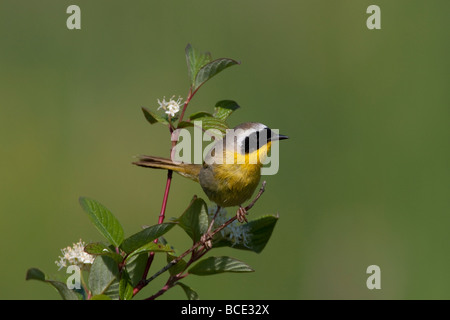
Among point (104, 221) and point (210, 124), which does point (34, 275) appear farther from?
point (210, 124)

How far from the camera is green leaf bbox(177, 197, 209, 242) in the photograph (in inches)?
41.2

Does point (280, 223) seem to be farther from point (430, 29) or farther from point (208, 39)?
point (430, 29)

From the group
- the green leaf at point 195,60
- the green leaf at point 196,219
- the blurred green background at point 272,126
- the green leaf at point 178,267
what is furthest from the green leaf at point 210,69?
the blurred green background at point 272,126

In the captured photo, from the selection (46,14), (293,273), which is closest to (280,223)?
(293,273)

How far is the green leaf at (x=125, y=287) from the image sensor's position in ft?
3.11

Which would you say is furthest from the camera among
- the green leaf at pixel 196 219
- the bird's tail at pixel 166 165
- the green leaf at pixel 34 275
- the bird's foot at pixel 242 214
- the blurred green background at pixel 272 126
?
the blurred green background at pixel 272 126

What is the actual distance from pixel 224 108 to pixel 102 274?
1.36 feet

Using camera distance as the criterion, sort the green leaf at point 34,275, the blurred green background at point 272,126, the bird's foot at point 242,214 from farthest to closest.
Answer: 1. the blurred green background at point 272,126
2. the bird's foot at point 242,214
3. the green leaf at point 34,275

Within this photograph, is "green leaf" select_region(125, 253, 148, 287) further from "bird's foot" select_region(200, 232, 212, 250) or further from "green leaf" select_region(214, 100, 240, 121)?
"green leaf" select_region(214, 100, 240, 121)

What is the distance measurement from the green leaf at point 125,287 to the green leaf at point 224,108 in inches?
14.4

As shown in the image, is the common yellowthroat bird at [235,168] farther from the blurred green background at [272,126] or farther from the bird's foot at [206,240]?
the blurred green background at [272,126]

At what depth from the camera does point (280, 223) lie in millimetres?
3646

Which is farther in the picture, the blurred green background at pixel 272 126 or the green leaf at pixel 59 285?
the blurred green background at pixel 272 126

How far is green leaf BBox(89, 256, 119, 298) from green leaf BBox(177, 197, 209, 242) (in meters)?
0.15
